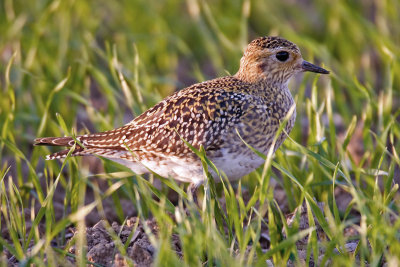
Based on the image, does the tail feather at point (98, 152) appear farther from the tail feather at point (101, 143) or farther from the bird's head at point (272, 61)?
the bird's head at point (272, 61)

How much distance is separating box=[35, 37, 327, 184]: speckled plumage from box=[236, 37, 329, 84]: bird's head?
0.42 ft

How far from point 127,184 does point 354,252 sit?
76.4 inches

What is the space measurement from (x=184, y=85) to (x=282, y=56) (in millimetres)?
3267

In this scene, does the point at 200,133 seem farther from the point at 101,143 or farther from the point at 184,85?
the point at 184,85

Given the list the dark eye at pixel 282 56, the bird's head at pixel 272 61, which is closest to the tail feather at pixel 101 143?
the bird's head at pixel 272 61

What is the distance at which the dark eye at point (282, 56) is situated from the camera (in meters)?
5.41

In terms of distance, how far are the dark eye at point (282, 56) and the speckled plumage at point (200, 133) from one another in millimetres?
270

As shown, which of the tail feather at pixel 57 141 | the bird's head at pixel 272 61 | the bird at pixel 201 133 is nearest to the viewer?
the bird at pixel 201 133

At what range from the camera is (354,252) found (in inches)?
170

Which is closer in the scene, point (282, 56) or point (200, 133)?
point (200, 133)

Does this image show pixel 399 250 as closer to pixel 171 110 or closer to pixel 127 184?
pixel 171 110

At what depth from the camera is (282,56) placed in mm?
5414

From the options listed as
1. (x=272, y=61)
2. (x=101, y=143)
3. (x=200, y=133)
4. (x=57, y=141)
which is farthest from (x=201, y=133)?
(x=57, y=141)

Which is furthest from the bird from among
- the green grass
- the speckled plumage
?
the green grass
